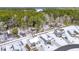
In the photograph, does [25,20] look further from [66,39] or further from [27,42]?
[66,39]

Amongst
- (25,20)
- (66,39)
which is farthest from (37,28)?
(66,39)

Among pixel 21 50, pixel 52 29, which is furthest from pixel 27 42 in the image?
pixel 52 29

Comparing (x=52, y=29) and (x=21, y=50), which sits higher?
(x=52, y=29)

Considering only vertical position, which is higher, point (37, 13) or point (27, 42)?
point (37, 13)
